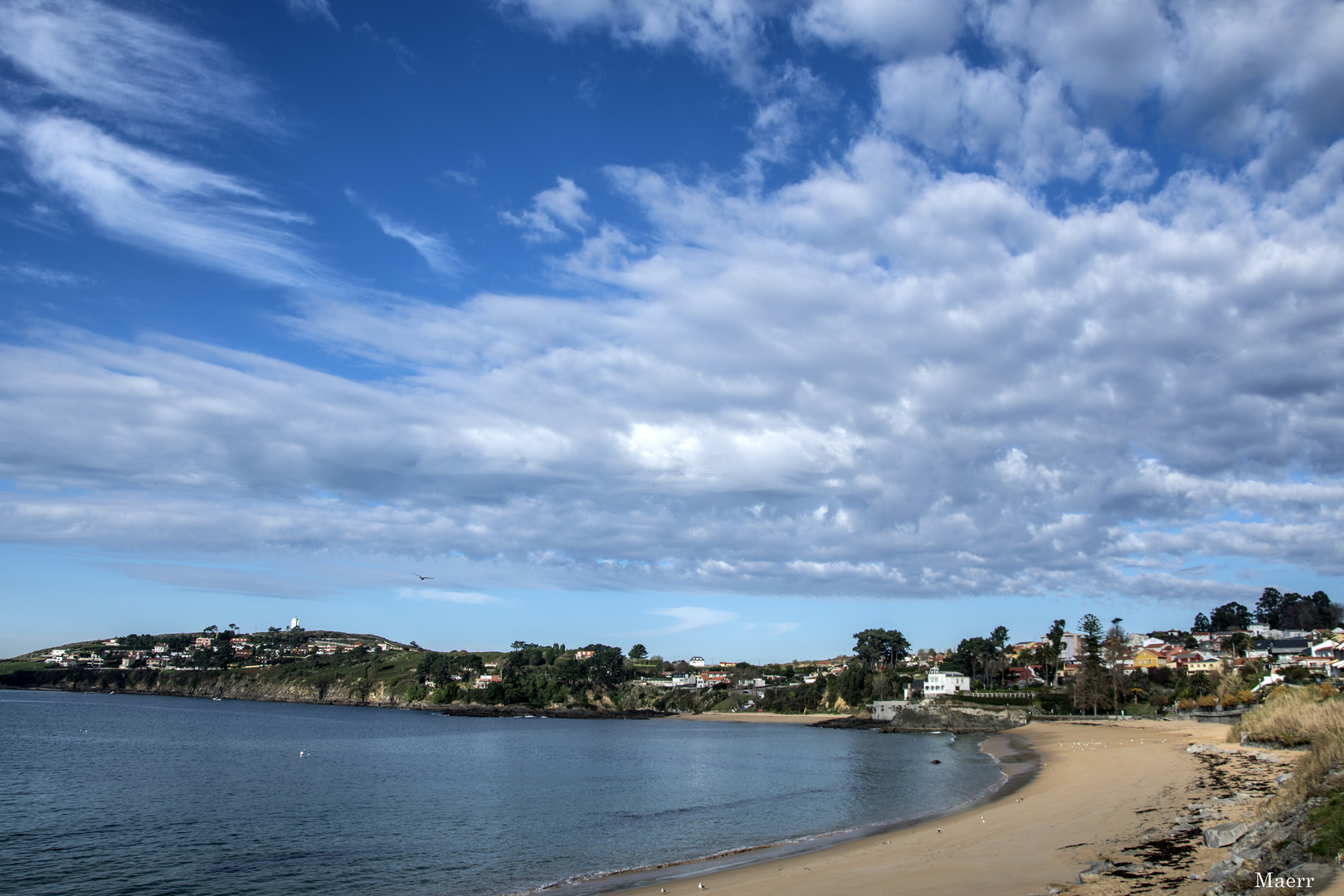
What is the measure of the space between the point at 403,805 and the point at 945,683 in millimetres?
115264

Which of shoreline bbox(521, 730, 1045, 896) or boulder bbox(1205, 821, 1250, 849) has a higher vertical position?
boulder bbox(1205, 821, 1250, 849)

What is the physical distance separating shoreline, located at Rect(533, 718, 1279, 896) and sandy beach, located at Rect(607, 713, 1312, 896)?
0.05 metres

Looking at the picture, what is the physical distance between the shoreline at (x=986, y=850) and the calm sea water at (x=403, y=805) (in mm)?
2595

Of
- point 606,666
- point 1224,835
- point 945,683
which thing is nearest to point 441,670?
point 606,666

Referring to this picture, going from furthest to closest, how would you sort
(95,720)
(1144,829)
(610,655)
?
(610,655) → (95,720) → (1144,829)

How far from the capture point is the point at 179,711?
12875 centimetres

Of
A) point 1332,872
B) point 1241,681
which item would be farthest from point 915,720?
point 1332,872

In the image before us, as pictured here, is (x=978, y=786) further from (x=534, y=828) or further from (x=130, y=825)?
(x=130, y=825)

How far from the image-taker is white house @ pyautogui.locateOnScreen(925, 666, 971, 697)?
133m

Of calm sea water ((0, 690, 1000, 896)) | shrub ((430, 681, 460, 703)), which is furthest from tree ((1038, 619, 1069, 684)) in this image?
shrub ((430, 681, 460, 703))

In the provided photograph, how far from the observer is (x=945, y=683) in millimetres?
133125

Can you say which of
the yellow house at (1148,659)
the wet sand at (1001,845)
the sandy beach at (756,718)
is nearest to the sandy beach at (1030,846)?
the wet sand at (1001,845)

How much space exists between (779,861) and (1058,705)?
107 meters

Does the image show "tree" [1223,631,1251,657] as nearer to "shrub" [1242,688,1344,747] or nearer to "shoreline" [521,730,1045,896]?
"shrub" [1242,688,1344,747]
